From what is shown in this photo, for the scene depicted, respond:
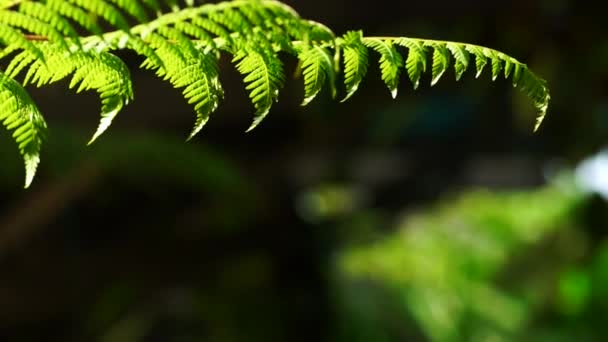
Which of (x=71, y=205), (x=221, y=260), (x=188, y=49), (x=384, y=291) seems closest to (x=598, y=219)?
(x=384, y=291)

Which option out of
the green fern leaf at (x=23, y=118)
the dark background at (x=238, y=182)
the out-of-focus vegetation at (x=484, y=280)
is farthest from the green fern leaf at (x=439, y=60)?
the out-of-focus vegetation at (x=484, y=280)

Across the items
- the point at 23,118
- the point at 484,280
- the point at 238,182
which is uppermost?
the point at 23,118

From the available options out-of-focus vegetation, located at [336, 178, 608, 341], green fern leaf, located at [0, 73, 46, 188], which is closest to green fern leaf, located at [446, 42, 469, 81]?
green fern leaf, located at [0, 73, 46, 188]

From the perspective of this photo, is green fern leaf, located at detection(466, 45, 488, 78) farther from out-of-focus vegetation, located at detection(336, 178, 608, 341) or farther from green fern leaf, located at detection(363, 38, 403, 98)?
out-of-focus vegetation, located at detection(336, 178, 608, 341)

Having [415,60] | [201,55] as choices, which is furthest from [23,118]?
[415,60]

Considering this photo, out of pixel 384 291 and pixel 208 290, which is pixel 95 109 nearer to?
pixel 208 290

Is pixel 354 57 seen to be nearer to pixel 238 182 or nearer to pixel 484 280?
pixel 238 182
